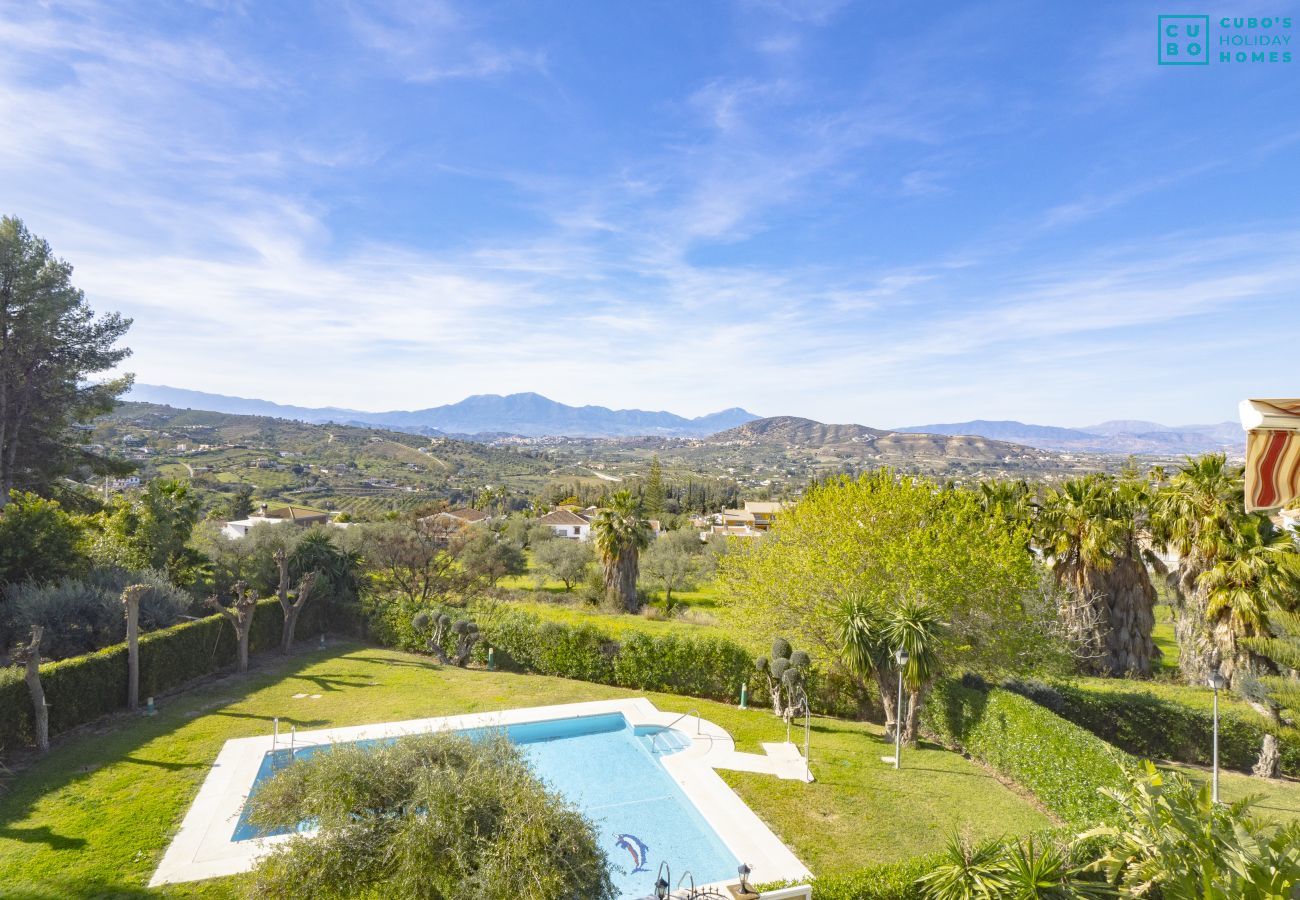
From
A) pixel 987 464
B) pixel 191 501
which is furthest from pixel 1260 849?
pixel 987 464

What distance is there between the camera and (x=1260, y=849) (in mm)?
5711

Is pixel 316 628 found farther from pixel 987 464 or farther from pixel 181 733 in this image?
pixel 987 464

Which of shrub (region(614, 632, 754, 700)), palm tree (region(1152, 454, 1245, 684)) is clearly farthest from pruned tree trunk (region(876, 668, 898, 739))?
palm tree (region(1152, 454, 1245, 684))

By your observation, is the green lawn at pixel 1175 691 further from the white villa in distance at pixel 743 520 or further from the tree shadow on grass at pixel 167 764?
the white villa in distance at pixel 743 520

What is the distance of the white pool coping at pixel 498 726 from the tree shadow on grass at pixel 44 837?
1.27 m

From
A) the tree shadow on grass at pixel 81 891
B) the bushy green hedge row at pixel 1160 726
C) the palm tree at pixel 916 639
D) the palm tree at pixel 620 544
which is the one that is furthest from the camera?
the palm tree at pixel 620 544

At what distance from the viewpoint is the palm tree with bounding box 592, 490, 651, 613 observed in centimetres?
3164

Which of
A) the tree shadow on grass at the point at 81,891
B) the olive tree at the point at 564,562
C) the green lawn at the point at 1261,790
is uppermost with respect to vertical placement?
the tree shadow on grass at the point at 81,891

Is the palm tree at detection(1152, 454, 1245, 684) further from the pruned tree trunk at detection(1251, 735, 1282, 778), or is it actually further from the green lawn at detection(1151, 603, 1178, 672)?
the green lawn at detection(1151, 603, 1178, 672)

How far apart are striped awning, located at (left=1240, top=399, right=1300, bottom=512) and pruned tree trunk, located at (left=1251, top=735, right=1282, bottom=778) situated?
13.7 meters

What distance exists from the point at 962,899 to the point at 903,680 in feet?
23.3

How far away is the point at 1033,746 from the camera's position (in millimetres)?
11484

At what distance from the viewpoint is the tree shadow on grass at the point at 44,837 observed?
30.2 feet

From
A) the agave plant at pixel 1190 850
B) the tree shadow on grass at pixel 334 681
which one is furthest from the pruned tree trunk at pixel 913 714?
the tree shadow on grass at pixel 334 681
